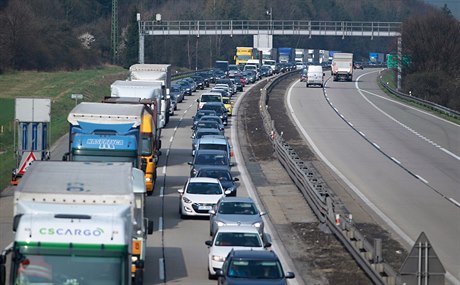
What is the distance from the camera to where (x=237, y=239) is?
2370 centimetres

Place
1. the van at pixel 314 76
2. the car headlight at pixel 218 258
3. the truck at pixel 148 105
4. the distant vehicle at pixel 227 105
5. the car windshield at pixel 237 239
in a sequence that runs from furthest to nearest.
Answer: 1. the van at pixel 314 76
2. the distant vehicle at pixel 227 105
3. the truck at pixel 148 105
4. the car windshield at pixel 237 239
5. the car headlight at pixel 218 258

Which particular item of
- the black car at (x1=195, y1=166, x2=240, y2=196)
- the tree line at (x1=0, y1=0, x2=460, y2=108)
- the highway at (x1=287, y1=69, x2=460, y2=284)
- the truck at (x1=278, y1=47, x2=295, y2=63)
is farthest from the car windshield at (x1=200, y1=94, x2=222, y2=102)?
the truck at (x1=278, y1=47, x2=295, y2=63)

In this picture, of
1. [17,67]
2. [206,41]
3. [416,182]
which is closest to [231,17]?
[206,41]

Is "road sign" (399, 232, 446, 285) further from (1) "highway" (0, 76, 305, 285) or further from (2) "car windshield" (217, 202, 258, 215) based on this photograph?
(2) "car windshield" (217, 202, 258, 215)

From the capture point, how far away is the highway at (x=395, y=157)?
3171cm

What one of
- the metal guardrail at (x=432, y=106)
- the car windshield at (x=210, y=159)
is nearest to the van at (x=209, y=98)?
the metal guardrail at (x=432, y=106)

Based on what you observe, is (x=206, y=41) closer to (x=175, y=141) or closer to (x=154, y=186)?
(x=175, y=141)

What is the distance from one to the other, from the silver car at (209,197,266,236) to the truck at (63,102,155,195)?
104 inches

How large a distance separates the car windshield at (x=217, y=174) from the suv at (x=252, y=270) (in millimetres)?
14780

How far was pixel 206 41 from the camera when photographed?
554 ft

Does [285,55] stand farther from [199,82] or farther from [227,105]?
[227,105]

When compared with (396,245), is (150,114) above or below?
above

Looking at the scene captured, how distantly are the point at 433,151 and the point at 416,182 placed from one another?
11675 millimetres

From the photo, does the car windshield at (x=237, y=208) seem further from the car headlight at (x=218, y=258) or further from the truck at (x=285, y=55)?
the truck at (x=285, y=55)
